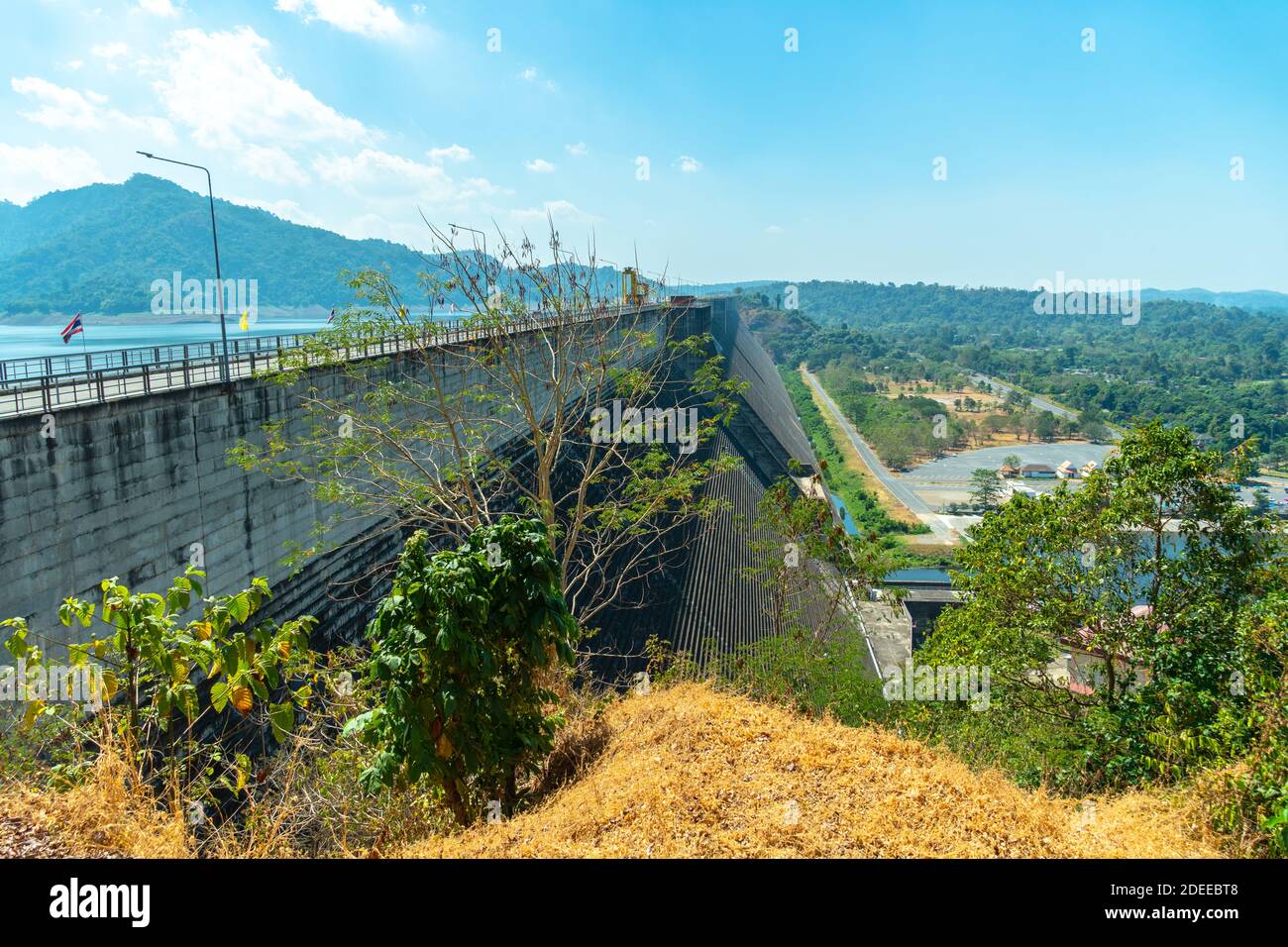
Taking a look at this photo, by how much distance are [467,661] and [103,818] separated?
6.76 feet

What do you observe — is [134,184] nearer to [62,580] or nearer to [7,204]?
[7,204]

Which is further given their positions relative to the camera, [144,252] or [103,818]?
[144,252]

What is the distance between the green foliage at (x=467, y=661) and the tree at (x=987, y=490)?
56.5 m

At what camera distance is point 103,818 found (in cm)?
417

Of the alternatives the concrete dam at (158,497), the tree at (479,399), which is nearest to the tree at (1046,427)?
the concrete dam at (158,497)

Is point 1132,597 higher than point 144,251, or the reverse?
point 144,251

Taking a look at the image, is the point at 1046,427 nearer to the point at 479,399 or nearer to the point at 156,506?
the point at 479,399

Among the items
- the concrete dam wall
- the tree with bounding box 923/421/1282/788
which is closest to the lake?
the concrete dam wall

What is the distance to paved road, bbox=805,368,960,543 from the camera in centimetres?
5320

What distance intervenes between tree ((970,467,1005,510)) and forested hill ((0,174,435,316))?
43412mm

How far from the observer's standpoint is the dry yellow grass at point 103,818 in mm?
3996

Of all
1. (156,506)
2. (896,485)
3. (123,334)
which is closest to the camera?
(156,506)

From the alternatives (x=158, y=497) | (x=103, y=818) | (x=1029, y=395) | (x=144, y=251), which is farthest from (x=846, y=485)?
(x=1029, y=395)
